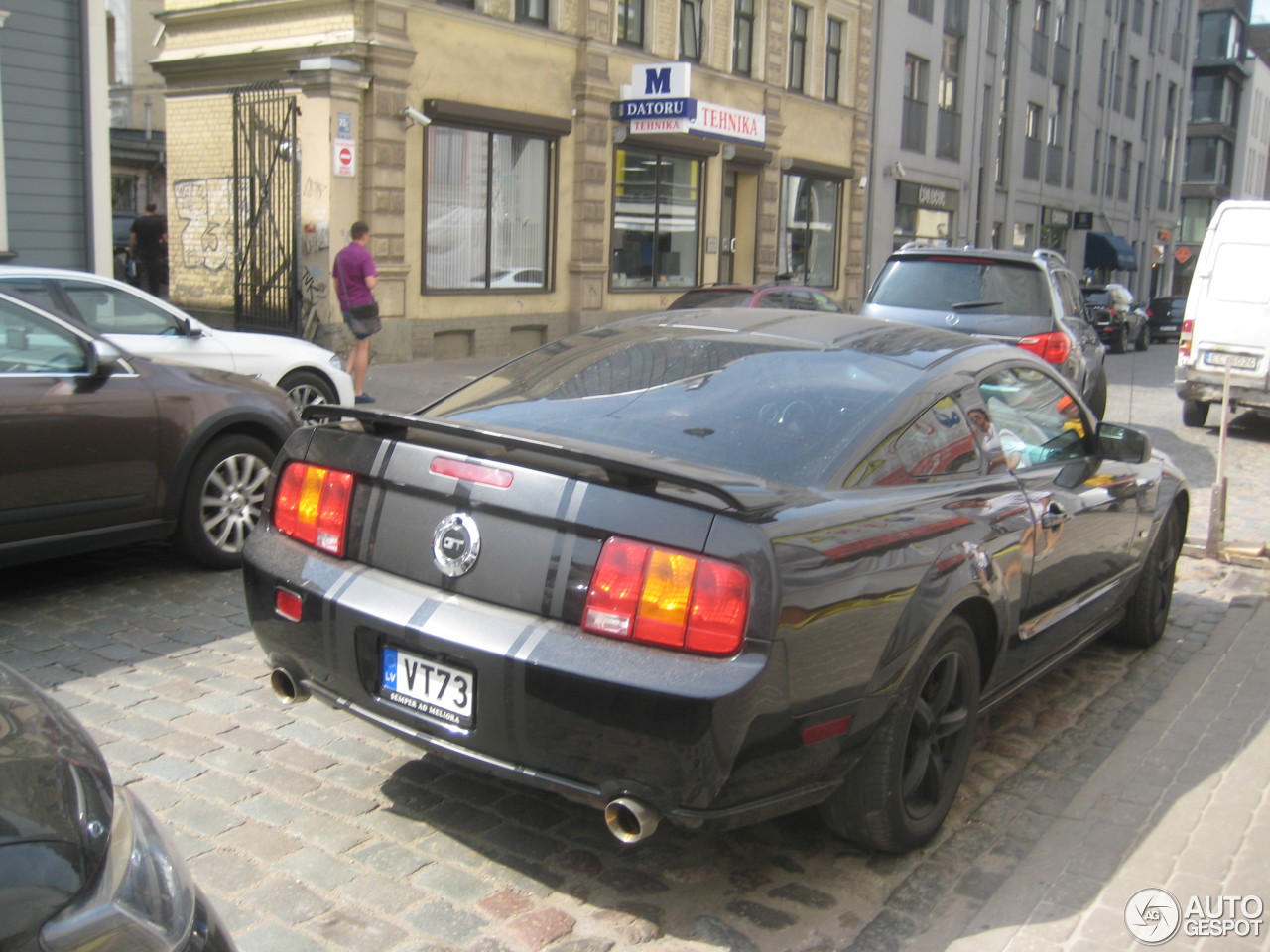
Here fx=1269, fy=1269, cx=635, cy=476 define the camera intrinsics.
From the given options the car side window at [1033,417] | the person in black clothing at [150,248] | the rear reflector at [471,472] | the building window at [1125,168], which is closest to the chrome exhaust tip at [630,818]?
the rear reflector at [471,472]

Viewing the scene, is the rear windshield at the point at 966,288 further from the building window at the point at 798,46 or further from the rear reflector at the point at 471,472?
the building window at the point at 798,46

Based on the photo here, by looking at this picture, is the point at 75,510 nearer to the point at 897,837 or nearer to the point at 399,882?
the point at 399,882

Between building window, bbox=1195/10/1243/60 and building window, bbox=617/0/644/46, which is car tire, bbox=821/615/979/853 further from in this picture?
building window, bbox=1195/10/1243/60

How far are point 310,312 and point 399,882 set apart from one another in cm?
1411

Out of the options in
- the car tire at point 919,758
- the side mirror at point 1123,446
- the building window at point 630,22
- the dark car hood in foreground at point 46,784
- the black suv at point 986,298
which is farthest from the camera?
the building window at point 630,22

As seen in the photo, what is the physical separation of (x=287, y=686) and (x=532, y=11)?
17.3m

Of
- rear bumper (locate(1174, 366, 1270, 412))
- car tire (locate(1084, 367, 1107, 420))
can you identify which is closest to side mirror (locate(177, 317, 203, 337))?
car tire (locate(1084, 367, 1107, 420))

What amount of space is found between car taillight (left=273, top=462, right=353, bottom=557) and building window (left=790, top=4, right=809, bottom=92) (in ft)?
80.0

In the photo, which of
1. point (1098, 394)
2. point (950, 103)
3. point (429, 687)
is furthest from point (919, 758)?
point (950, 103)

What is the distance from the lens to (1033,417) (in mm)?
5125

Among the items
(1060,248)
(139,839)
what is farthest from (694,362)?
(1060,248)

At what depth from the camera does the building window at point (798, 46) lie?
26.5m

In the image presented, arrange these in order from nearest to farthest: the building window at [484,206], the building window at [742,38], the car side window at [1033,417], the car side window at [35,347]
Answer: the car side window at [1033,417]
the car side window at [35,347]
the building window at [484,206]
the building window at [742,38]

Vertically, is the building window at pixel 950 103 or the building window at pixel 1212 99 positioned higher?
the building window at pixel 1212 99
